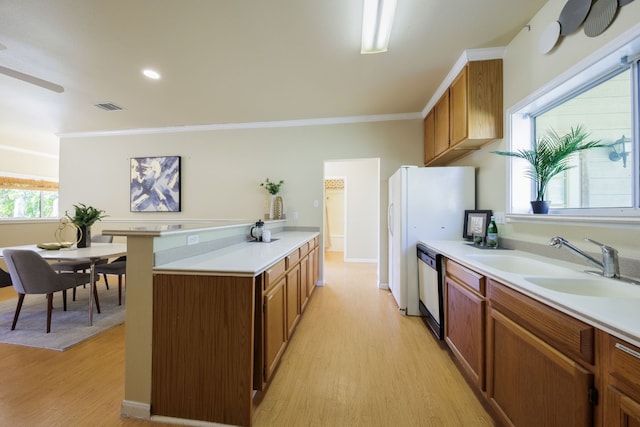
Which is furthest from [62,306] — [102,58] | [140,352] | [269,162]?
[269,162]

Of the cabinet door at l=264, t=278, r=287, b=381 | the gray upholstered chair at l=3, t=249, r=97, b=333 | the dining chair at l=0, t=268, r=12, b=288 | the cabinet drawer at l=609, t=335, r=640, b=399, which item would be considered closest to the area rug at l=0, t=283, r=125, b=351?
the gray upholstered chair at l=3, t=249, r=97, b=333

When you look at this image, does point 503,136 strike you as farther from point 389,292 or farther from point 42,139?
point 42,139

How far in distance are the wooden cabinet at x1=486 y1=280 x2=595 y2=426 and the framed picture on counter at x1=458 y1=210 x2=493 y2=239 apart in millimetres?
1141

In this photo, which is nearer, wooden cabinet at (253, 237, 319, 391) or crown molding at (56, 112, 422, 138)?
wooden cabinet at (253, 237, 319, 391)

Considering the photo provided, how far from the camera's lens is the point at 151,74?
8.40 feet

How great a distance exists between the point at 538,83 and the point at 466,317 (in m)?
1.77

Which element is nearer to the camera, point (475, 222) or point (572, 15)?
→ point (572, 15)

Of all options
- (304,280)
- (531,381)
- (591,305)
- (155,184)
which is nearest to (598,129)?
(591,305)

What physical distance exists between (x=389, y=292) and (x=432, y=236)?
4.23ft

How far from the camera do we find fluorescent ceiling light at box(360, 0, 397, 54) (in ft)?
5.49

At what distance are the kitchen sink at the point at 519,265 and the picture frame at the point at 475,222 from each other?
20.5 inches

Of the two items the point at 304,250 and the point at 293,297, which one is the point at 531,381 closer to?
the point at 293,297

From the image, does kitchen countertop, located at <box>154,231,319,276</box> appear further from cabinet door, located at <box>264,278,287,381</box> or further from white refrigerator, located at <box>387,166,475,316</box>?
white refrigerator, located at <box>387,166,475,316</box>

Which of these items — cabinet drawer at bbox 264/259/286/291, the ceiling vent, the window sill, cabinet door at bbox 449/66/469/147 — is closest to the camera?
the window sill
